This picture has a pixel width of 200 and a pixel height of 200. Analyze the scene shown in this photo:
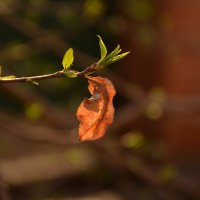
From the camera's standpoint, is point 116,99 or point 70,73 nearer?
point 70,73

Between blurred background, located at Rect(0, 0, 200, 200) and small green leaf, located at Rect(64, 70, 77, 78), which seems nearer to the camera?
small green leaf, located at Rect(64, 70, 77, 78)

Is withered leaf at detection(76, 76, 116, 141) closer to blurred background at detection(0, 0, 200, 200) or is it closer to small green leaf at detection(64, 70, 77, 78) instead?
small green leaf at detection(64, 70, 77, 78)

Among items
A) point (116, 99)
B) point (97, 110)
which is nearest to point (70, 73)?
point (97, 110)

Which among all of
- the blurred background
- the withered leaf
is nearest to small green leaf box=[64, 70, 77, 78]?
the withered leaf

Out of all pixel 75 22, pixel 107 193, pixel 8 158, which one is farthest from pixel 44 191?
pixel 75 22

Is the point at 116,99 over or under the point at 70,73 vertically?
over

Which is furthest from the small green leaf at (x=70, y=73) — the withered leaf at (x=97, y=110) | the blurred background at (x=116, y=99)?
the blurred background at (x=116, y=99)

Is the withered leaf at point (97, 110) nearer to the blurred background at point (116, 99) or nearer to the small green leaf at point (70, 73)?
the small green leaf at point (70, 73)

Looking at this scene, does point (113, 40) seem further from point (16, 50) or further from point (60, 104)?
point (16, 50)

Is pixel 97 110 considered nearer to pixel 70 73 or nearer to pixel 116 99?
pixel 70 73
